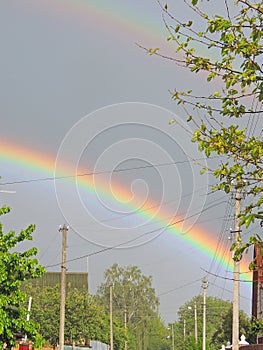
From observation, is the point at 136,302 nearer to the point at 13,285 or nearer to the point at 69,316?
the point at 69,316

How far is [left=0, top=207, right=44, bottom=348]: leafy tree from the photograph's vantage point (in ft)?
91.8

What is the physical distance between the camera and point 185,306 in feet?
598

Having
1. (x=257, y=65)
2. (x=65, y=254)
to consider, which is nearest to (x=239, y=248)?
(x=257, y=65)

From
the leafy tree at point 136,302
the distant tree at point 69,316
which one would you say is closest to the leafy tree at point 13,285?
the distant tree at point 69,316

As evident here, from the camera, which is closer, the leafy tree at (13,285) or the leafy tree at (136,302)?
the leafy tree at (13,285)

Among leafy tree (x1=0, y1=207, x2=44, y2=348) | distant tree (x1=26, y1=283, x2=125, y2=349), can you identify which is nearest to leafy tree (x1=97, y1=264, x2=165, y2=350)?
distant tree (x1=26, y1=283, x2=125, y2=349)

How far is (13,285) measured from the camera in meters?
28.4

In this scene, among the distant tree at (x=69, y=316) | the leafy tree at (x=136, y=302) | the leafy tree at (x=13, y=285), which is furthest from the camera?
the leafy tree at (x=136, y=302)

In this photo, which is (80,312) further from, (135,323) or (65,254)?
(135,323)

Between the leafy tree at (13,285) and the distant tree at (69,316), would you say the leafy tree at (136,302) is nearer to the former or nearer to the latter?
the distant tree at (69,316)

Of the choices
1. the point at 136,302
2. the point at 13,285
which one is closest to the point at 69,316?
the point at 13,285

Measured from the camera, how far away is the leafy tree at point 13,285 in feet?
91.8

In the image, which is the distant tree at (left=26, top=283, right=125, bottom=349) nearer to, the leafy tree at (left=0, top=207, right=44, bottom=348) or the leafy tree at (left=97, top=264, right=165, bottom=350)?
the leafy tree at (left=0, top=207, right=44, bottom=348)

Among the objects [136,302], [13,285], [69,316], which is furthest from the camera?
[136,302]
